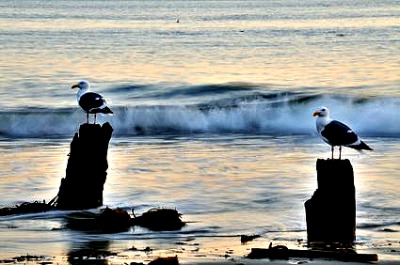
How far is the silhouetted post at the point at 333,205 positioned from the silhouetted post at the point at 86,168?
9.64 ft

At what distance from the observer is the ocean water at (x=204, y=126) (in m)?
13.3

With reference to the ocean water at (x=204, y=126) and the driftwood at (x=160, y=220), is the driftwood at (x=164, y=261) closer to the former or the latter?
the ocean water at (x=204, y=126)

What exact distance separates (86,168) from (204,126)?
13950mm

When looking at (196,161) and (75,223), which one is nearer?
(75,223)

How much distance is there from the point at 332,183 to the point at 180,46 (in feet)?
138

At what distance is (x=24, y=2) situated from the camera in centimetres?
12312

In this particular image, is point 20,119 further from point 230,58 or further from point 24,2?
point 24,2

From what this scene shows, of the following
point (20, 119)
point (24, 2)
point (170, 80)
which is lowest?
point (20, 119)

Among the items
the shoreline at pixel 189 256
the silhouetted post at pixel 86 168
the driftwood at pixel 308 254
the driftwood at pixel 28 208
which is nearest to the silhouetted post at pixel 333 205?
the shoreline at pixel 189 256

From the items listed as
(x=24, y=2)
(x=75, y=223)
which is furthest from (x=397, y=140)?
(x=24, y=2)

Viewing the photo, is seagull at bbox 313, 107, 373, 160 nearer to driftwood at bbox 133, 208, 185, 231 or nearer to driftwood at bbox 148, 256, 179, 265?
driftwood at bbox 133, 208, 185, 231

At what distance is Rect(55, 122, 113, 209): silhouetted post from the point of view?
1377 centimetres

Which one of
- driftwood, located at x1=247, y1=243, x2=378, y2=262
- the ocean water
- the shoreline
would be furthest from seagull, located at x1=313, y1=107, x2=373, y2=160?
driftwood, located at x1=247, y1=243, x2=378, y2=262

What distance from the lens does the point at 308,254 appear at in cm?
1102
